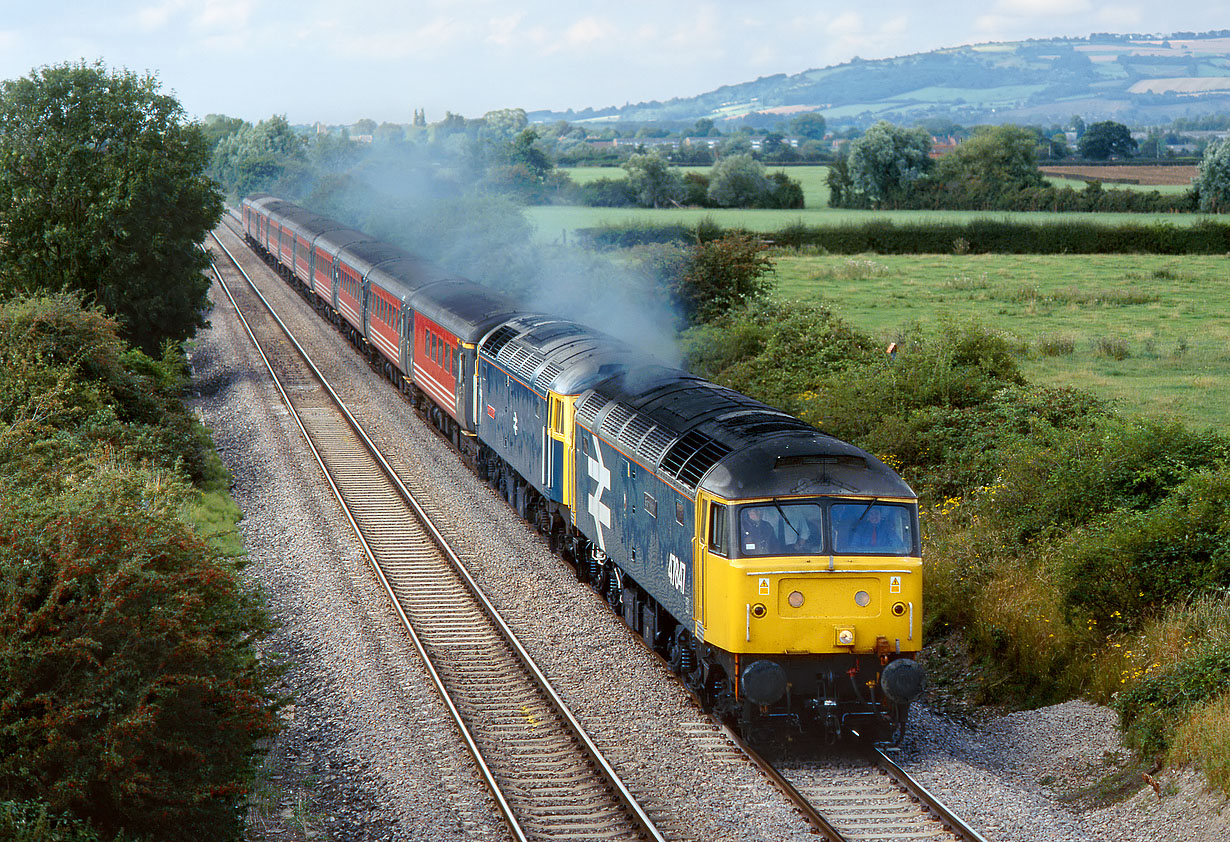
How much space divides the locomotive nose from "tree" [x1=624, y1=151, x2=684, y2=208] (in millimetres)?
75371

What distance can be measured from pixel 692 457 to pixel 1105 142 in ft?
415

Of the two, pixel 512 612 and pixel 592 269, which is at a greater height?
pixel 592 269

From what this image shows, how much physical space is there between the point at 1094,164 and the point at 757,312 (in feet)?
299

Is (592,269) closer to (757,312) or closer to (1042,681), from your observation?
(757,312)

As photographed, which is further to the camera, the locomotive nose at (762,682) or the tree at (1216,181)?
the tree at (1216,181)

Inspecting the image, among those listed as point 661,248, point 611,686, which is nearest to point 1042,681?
point 611,686

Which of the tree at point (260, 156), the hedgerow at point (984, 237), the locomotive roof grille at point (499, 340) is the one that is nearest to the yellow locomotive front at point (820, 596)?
the locomotive roof grille at point (499, 340)

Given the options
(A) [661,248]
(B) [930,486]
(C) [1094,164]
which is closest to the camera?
(B) [930,486]

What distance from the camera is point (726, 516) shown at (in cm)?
1188

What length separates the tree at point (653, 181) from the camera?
84375mm

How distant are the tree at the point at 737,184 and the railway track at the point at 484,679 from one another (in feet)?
214

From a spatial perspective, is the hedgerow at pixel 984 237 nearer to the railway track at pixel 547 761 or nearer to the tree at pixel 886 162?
the tree at pixel 886 162

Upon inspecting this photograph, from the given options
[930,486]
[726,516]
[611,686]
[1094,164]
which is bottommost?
[611,686]

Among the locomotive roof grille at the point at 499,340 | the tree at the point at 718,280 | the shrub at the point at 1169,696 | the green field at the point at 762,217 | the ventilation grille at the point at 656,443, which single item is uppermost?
the green field at the point at 762,217
